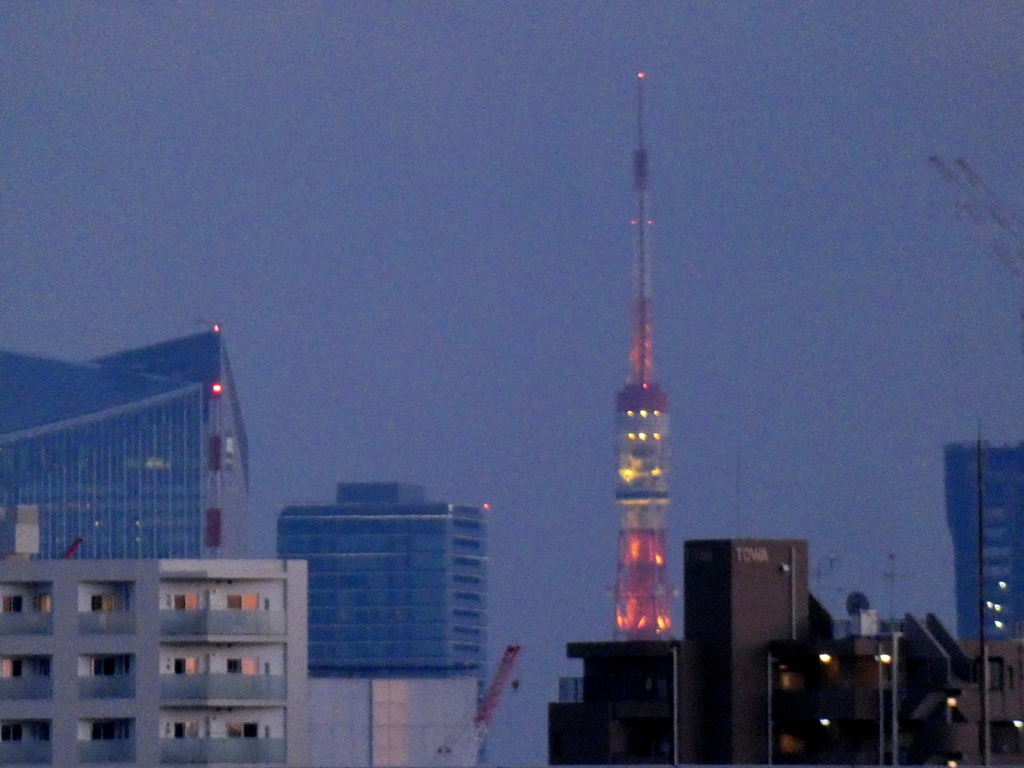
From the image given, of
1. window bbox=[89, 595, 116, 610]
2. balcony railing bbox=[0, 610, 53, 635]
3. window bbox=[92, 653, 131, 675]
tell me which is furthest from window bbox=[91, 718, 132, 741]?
window bbox=[89, 595, 116, 610]

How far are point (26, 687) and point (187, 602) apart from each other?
209 inches

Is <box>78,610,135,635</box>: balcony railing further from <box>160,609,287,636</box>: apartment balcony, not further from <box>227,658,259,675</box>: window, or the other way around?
<box>227,658,259,675</box>: window

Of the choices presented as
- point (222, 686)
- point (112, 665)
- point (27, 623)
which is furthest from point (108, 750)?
point (27, 623)

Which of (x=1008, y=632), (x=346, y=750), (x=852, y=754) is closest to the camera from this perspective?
(x=852, y=754)

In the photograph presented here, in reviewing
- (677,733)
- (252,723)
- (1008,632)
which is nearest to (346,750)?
(252,723)

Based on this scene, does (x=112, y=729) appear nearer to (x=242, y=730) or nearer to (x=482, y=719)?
(x=242, y=730)

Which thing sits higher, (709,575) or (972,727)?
(709,575)

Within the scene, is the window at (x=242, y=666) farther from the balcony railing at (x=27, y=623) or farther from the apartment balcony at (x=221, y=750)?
the balcony railing at (x=27, y=623)

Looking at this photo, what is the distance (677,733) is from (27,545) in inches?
831

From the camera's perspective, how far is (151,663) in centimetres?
6894

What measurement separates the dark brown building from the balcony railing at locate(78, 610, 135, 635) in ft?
40.6

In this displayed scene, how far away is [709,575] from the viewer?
7206 centimetres

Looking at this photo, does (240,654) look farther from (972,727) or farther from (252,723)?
(972,727)

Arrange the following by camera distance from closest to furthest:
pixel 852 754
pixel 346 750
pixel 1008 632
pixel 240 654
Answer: pixel 852 754
pixel 240 654
pixel 346 750
pixel 1008 632
